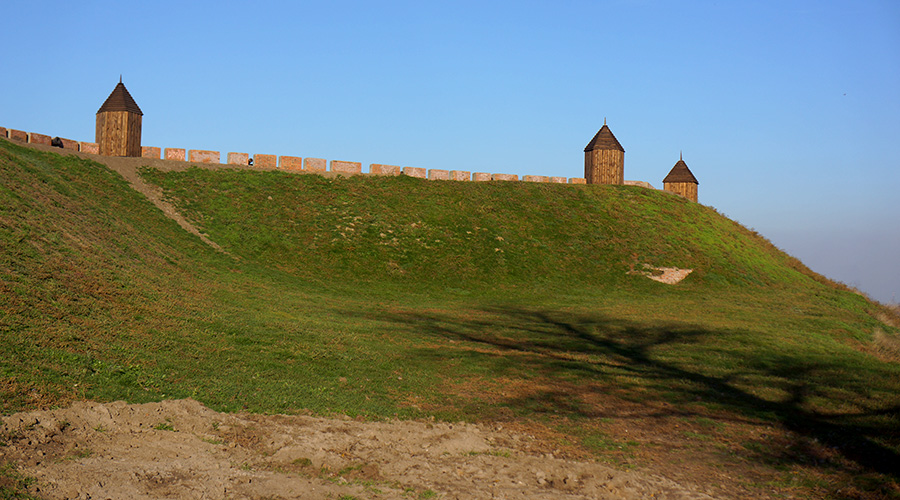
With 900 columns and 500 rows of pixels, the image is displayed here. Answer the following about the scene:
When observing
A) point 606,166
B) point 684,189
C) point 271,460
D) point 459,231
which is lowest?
point 271,460

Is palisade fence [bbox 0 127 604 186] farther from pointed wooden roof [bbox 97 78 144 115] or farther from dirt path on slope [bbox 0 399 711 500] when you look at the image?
dirt path on slope [bbox 0 399 711 500]

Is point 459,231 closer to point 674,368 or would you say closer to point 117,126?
point 117,126

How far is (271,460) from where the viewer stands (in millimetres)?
8961

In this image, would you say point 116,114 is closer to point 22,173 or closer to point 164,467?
point 22,173

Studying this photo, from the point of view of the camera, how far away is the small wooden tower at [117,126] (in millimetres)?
41031

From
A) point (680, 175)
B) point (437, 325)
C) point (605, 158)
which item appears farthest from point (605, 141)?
A: point (437, 325)

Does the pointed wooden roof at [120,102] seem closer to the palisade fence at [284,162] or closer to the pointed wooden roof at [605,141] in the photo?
the palisade fence at [284,162]

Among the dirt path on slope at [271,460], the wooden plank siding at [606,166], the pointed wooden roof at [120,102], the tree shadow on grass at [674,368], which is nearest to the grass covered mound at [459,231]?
the wooden plank siding at [606,166]

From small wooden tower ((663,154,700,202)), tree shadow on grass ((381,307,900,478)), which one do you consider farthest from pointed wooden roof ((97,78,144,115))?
small wooden tower ((663,154,700,202))

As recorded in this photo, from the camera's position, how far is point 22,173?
27266 millimetres

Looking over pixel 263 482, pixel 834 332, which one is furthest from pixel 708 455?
pixel 834 332

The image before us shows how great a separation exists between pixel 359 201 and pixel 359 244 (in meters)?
7.42

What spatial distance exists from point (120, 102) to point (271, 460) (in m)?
40.2

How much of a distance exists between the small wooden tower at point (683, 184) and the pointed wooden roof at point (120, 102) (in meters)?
46.5
